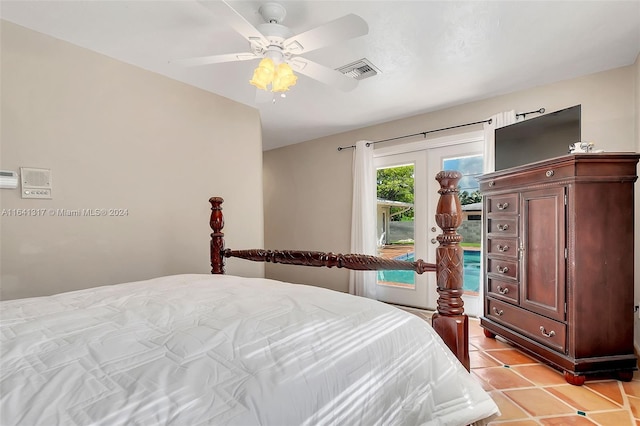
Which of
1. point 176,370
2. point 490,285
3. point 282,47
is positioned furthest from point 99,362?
point 490,285

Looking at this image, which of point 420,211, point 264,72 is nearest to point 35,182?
point 264,72

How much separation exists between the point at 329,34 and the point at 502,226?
2049 mm

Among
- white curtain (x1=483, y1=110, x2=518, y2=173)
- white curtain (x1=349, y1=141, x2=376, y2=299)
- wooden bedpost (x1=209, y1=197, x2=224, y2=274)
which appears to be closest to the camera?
wooden bedpost (x1=209, y1=197, x2=224, y2=274)

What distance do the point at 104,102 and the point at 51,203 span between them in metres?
0.82

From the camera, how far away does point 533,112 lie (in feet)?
9.48

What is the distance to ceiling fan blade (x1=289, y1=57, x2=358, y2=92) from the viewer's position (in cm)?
181

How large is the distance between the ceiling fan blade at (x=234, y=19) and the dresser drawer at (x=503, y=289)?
2.50 meters

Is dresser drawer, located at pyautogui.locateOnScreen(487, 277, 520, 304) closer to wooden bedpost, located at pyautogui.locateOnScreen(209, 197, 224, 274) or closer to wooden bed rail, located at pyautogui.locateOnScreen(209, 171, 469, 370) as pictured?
wooden bed rail, located at pyautogui.locateOnScreen(209, 171, 469, 370)

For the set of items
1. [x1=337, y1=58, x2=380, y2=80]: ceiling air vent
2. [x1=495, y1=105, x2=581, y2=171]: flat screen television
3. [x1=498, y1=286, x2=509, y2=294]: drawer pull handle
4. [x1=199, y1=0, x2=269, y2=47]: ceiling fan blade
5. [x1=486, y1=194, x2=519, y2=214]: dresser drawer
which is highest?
[x1=337, y1=58, x2=380, y2=80]: ceiling air vent

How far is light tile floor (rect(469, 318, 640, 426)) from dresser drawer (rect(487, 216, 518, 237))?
3.14ft

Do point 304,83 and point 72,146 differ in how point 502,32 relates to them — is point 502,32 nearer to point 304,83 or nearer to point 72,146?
point 304,83

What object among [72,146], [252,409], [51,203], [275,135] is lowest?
[252,409]

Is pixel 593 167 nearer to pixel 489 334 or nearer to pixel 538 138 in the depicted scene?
pixel 538 138

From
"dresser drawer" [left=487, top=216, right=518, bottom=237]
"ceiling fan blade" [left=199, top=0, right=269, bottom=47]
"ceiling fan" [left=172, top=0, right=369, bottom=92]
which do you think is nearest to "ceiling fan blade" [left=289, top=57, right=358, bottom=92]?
"ceiling fan" [left=172, top=0, right=369, bottom=92]
